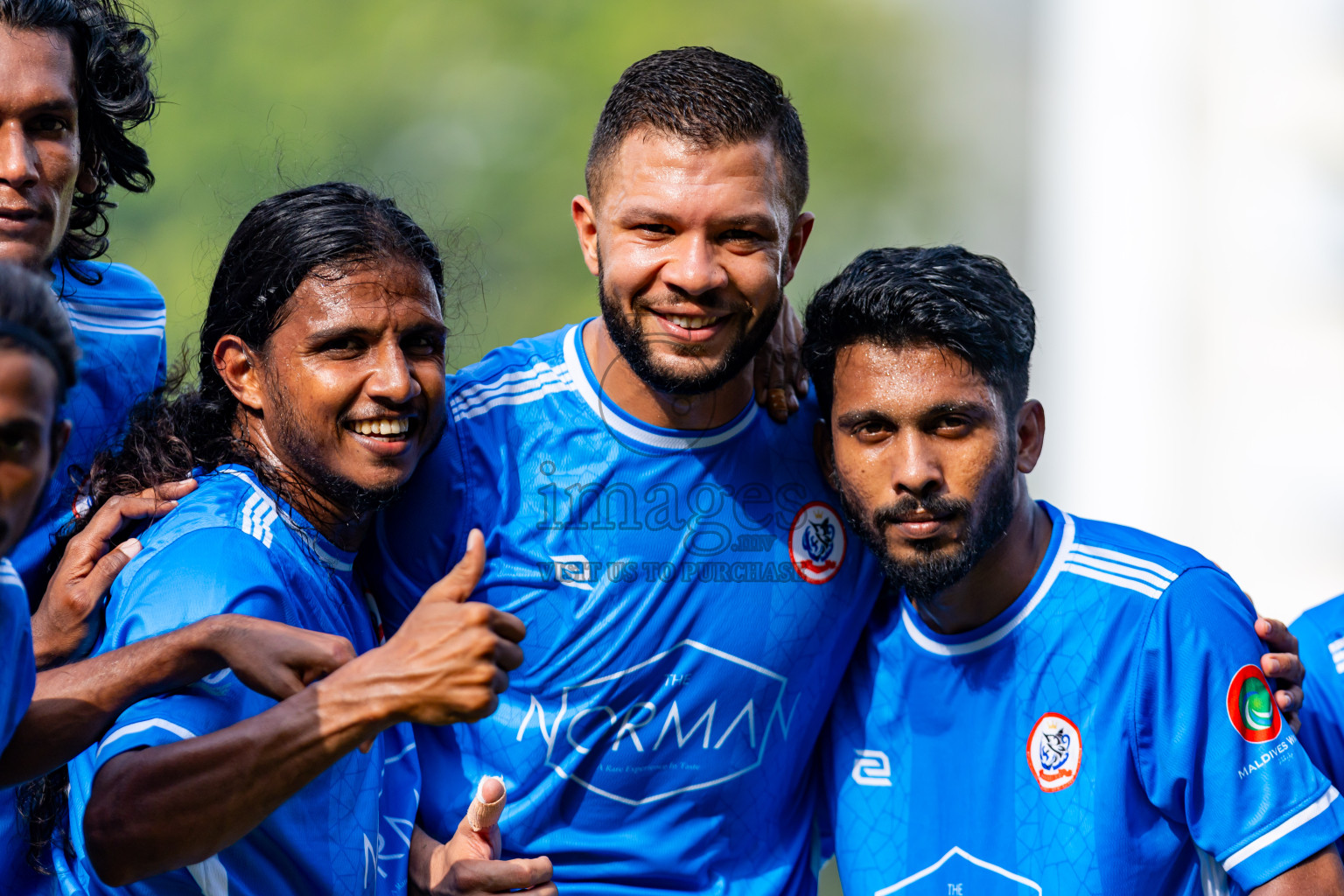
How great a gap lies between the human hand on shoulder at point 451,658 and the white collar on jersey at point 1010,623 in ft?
4.52

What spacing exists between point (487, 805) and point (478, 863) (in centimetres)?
17

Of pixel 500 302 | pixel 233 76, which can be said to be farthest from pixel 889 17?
pixel 233 76

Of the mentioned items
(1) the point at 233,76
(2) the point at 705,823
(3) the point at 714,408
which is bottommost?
(2) the point at 705,823

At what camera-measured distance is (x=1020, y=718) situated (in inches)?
129

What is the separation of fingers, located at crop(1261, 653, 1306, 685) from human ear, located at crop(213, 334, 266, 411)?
237cm

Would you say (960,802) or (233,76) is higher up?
(233,76)

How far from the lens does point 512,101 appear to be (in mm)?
14234

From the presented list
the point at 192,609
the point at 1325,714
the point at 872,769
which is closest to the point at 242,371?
the point at 192,609

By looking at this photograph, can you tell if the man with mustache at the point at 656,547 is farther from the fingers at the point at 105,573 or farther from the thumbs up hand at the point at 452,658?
the thumbs up hand at the point at 452,658

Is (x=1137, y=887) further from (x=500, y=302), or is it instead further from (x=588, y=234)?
(x=500, y=302)

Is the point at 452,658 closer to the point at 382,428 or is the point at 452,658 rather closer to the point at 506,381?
the point at 382,428

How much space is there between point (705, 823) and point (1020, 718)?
0.81 metres

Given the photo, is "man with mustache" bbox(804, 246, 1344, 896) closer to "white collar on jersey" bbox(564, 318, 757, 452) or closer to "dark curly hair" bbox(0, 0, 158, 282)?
"white collar on jersey" bbox(564, 318, 757, 452)

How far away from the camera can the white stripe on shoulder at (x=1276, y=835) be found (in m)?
2.98
